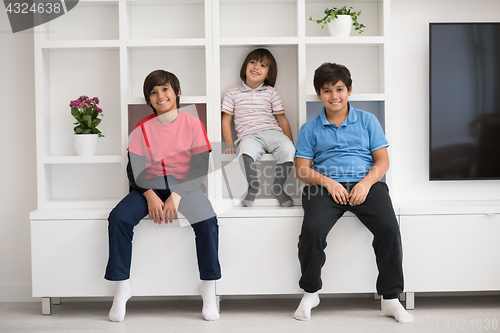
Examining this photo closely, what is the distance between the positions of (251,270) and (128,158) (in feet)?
2.43

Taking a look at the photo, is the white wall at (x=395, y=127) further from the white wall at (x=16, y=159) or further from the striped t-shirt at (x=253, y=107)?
the striped t-shirt at (x=253, y=107)

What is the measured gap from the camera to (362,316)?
1754mm

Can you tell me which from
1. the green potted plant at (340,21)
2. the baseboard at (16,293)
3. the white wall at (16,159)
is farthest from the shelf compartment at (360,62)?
the baseboard at (16,293)

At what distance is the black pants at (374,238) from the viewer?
5.37ft

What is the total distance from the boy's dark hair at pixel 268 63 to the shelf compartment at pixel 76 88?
2.09 feet

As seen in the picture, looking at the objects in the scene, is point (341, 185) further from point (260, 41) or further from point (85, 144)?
point (85, 144)

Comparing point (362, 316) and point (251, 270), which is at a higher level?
point (251, 270)

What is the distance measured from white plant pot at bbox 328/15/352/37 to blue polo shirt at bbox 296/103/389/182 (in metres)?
0.39

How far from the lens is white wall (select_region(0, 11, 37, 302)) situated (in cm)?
203

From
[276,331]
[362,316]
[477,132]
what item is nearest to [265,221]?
[276,331]

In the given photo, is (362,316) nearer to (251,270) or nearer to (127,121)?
(251,270)

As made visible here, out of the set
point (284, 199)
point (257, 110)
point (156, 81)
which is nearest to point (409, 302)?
point (284, 199)

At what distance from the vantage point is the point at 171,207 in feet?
5.61

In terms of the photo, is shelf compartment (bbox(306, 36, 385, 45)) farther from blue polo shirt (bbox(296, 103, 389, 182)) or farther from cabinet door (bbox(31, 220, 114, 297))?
cabinet door (bbox(31, 220, 114, 297))
